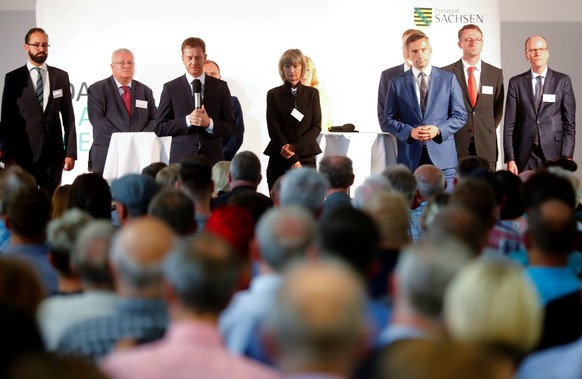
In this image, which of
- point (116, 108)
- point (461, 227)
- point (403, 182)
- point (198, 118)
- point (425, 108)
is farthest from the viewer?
point (116, 108)

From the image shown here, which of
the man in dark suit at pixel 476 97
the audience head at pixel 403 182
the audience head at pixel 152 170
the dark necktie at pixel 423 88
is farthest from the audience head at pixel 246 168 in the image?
the man in dark suit at pixel 476 97

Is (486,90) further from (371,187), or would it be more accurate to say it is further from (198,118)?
(371,187)

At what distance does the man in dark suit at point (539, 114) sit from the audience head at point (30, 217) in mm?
5947

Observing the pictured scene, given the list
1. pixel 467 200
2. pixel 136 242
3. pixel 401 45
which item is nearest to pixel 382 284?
pixel 467 200

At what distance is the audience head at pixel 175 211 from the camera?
3.96m

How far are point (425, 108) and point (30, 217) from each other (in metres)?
5.05

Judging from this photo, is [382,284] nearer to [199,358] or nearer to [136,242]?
[136,242]

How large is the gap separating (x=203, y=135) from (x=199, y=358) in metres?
6.26

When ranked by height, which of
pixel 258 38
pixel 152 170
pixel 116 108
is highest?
pixel 258 38

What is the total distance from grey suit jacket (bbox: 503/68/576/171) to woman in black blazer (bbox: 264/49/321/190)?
1881 mm

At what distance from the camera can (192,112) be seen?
8.22 metres

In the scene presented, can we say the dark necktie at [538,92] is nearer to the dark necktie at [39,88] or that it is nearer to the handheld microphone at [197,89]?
the handheld microphone at [197,89]

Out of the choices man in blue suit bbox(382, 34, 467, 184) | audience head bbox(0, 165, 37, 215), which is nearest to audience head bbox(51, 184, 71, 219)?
audience head bbox(0, 165, 37, 215)

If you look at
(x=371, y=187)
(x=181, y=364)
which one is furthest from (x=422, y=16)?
(x=181, y=364)
